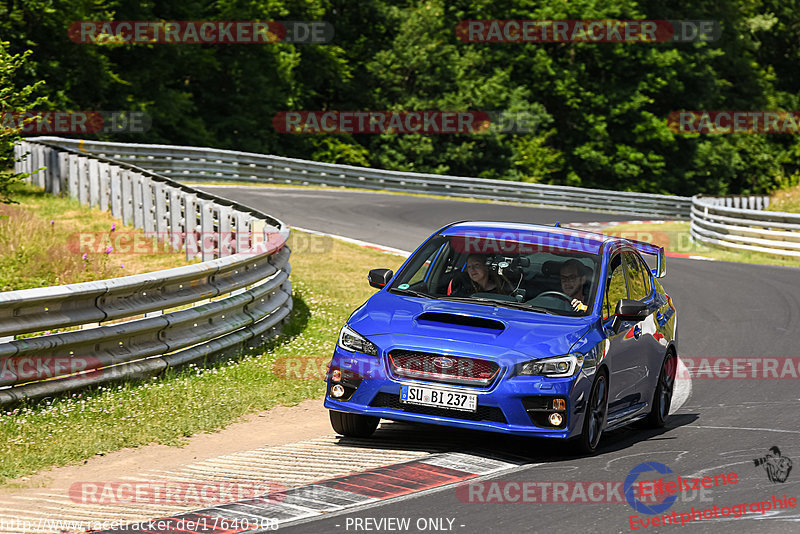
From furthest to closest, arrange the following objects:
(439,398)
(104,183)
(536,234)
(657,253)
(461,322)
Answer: (104,183) < (657,253) < (536,234) < (461,322) < (439,398)

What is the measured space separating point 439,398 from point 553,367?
85cm

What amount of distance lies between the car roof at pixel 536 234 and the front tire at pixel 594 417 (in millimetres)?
1357

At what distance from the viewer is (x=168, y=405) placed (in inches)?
386

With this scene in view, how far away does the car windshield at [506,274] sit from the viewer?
9.23 m

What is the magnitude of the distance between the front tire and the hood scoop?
0.86 meters

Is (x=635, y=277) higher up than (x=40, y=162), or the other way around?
(x=40, y=162)

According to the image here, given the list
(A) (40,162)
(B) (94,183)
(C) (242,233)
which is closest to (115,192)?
(B) (94,183)

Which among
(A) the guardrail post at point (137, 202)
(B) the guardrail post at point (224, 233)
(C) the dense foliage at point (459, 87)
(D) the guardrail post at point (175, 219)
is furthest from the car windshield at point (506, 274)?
(C) the dense foliage at point (459, 87)

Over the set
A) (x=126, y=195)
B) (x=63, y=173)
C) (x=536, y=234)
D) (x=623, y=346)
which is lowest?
(x=623, y=346)

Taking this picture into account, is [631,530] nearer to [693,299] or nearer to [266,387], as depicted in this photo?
[266,387]

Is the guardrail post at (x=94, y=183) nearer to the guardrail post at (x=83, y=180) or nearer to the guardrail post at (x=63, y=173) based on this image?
the guardrail post at (x=83, y=180)

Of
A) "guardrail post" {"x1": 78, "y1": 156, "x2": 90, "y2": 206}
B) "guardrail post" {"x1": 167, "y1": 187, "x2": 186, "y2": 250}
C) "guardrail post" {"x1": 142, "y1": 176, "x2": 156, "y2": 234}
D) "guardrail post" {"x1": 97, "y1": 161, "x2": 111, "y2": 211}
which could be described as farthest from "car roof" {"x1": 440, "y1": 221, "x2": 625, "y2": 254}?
"guardrail post" {"x1": 78, "y1": 156, "x2": 90, "y2": 206}

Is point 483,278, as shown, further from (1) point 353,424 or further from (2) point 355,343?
(1) point 353,424

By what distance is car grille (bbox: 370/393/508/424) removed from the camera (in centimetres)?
821
